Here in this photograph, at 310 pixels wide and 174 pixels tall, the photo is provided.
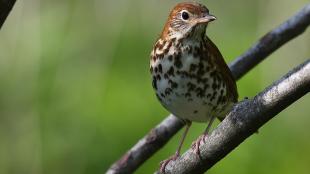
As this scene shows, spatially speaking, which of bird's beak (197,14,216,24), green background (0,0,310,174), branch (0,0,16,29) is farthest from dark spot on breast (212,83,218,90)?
branch (0,0,16,29)

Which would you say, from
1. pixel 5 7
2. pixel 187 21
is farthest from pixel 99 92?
pixel 5 7

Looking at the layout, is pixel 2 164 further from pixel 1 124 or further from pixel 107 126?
pixel 107 126

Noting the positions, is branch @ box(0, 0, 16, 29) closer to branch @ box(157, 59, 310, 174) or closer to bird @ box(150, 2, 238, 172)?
branch @ box(157, 59, 310, 174)

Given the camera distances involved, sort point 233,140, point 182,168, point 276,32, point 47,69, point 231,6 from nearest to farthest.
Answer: point 233,140
point 182,168
point 276,32
point 47,69
point 231,6

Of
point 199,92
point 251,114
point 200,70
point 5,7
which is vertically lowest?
point 199,92

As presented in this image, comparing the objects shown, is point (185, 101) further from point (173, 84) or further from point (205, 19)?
point (205, 19)

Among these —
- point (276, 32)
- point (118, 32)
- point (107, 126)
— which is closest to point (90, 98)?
point (107, 126)

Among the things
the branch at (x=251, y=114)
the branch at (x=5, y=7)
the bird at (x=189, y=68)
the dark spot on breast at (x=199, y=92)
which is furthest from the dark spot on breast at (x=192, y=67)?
the branch at (x=5, y=7)
